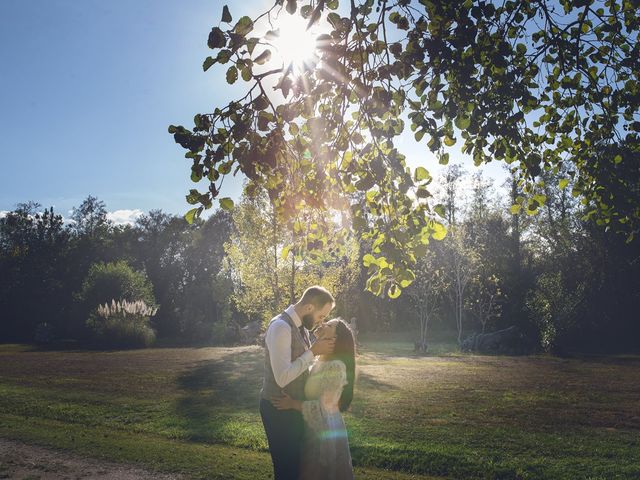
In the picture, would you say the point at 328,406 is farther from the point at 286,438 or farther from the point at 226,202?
the point at 226,202

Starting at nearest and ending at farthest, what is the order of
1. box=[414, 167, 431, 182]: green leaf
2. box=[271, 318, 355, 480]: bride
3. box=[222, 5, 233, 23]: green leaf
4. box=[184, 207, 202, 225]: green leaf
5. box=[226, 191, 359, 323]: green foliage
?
box=[222, 5, 233, 23]: green leaf → box=[414, 167, 431, 182]: green leaf → box=[184, 207, 202, 225]: green leaf → box=[271, 318, 355, 480]: bride → box=[226, 191, 359, 323]: green foliage

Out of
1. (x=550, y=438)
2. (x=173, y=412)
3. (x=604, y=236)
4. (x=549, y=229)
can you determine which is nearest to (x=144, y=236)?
(x=549, y=229)

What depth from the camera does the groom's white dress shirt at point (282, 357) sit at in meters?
4.93

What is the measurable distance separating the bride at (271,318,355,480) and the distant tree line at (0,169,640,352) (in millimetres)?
14782

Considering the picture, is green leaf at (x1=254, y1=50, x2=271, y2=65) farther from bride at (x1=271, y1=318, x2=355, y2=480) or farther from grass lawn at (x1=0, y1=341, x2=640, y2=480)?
grass lawn at (x1=0, y1=341, x2=640, y2=480)

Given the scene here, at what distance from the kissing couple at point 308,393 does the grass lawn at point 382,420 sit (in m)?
3.20

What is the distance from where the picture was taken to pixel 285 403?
16.6 feet

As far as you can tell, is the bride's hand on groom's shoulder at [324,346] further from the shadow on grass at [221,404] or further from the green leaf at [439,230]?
the shadow on grass at [221,404]

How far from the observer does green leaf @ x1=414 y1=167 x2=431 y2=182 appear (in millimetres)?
4160

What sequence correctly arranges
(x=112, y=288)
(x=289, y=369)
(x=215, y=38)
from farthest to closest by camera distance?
(x=112, y=288) < (x=289, y=369) < (x=215, y=38)

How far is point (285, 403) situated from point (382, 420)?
703cm

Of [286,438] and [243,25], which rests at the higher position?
[243,25]

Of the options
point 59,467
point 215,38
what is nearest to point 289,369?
point 215,38

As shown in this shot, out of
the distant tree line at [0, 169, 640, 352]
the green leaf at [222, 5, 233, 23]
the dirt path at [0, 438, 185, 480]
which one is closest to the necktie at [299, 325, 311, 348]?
the green leaf at [222, 5, 233, 23]
